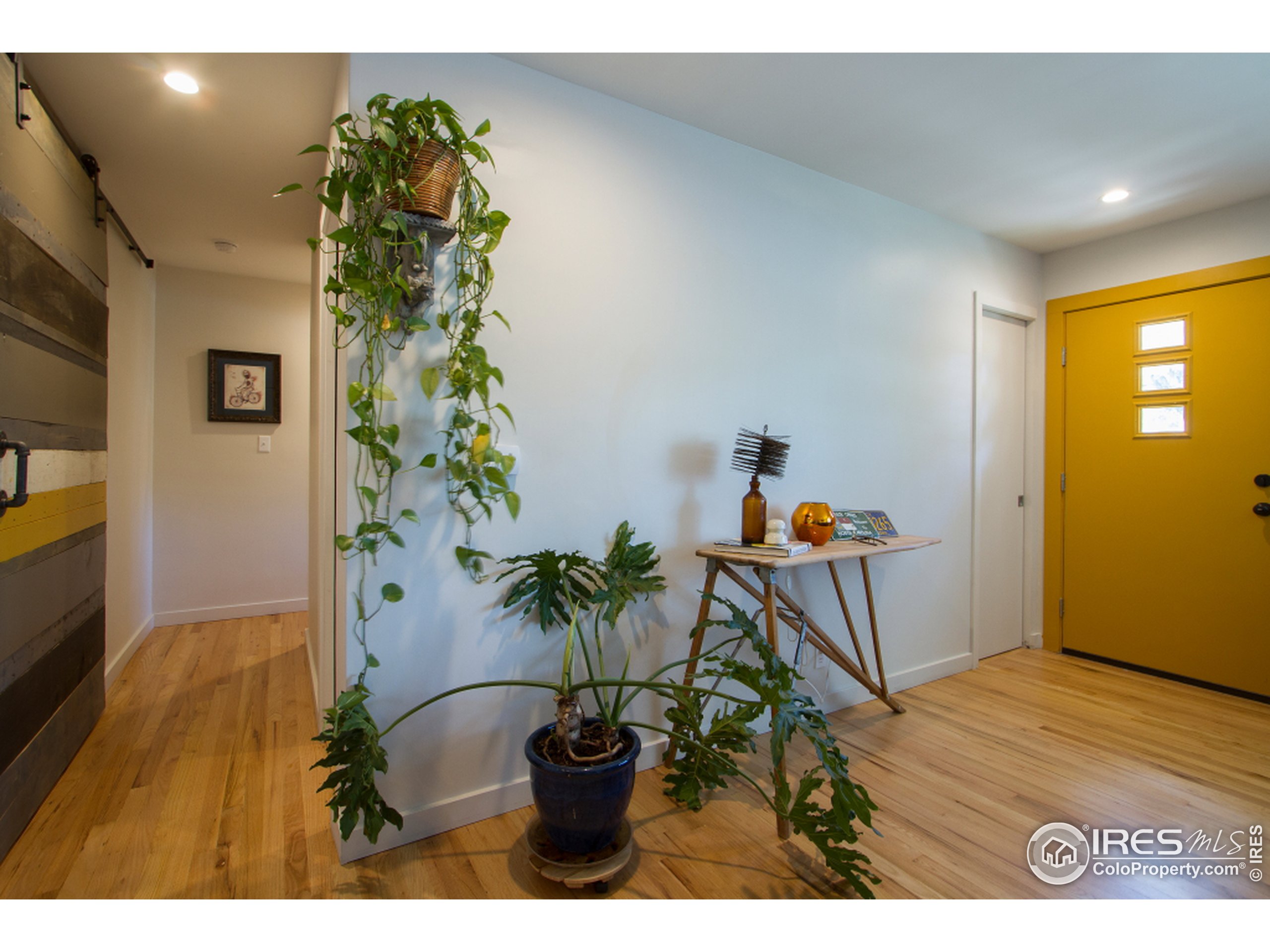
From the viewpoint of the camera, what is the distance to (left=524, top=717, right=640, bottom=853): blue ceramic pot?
145 cm

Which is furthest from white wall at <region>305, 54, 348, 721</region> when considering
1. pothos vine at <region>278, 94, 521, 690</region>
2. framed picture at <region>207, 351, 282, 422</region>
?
framed picture at <region>207, 351, 282, 422</region>

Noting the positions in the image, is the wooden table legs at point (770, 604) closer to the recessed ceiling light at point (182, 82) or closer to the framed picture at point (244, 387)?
the recessed ceiling light at point (182, 82)

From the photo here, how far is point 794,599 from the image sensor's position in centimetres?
249

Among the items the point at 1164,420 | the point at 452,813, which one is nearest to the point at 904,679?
the point at 1164,420

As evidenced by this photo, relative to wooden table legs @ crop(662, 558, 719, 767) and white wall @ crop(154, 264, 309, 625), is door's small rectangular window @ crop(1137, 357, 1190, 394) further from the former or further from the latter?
white wall @ crop(154, 264, 309, 625)

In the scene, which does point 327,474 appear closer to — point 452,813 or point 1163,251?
point 452,813

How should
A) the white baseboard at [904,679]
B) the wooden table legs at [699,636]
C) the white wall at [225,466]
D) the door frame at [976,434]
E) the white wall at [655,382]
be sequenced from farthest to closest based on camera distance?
the white wall at [225,466] → the door frame at [976,434] → the white baseboard at [904,679] → the wooden table legs at [699,636] → the white wall at [655,382]

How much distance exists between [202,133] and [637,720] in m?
2.62

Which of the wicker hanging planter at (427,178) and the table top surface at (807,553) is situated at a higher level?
the wicker hanging planter at (427,178)

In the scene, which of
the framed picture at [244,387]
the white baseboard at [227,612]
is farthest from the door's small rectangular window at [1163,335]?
the framed picture at [244,387]

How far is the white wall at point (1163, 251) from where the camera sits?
9.15 ft

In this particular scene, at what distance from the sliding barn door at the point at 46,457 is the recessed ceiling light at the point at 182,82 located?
1.19 feet
